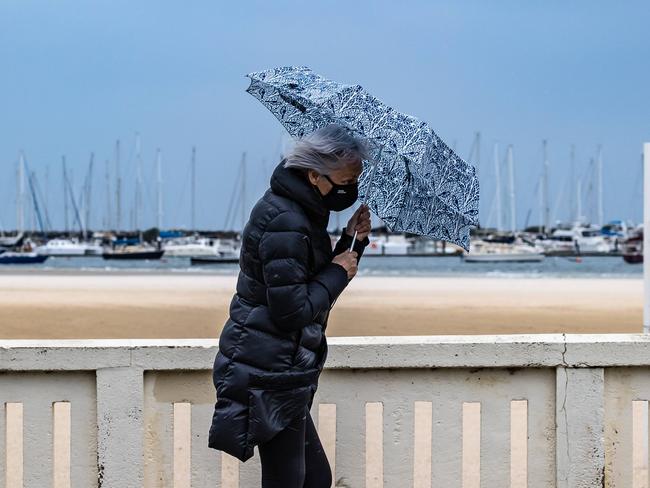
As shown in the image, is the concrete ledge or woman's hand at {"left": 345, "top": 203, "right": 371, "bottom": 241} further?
the concrete ledge

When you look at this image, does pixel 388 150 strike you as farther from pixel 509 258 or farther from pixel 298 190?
pixel 509 258

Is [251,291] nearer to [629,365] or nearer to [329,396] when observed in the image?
[329,396]

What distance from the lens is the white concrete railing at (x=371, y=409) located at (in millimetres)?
3418

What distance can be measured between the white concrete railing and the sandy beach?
1322cm

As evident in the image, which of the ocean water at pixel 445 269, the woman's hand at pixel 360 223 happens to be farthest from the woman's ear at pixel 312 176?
the ocean water at pixel 445 269

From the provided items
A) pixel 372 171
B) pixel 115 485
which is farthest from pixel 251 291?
pixel 115 485

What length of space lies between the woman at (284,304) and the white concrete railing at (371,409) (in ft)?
1.89

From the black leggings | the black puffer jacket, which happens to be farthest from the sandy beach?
the black puffer jacket

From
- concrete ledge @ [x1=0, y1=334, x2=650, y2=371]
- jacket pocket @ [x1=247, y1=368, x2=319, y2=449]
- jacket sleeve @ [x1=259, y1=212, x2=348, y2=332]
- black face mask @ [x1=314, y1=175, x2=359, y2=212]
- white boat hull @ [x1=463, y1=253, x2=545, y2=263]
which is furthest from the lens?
white boat hull @ [x1=463, y1=253, x2=545, y2=263]

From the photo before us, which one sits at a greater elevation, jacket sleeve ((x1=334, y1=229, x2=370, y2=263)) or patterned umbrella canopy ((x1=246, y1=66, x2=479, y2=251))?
patterned umbrella canopy ((x1=246, y1=66, x2=479, y2=251))

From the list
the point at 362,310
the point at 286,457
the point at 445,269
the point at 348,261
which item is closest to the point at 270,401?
the point at 286,457

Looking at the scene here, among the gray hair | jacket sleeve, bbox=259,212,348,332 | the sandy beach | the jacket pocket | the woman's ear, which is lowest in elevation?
the sandy beach

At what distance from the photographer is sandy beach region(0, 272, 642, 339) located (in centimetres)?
1783

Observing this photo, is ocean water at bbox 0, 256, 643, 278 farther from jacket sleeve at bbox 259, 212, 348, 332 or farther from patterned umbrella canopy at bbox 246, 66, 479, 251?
jacket sleeve at bbox 259, 212, 348, 332
